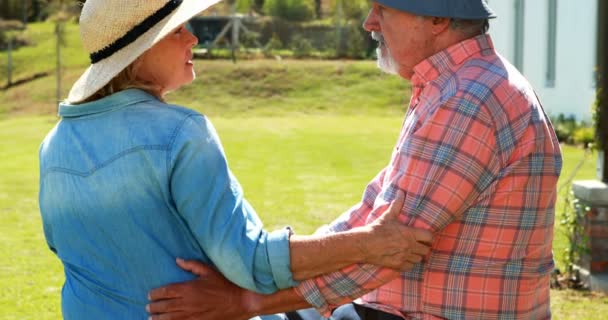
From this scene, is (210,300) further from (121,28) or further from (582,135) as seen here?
(582,135)

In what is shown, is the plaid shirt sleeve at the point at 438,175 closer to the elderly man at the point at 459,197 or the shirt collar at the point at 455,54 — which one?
the elderly man at the point at 459,197

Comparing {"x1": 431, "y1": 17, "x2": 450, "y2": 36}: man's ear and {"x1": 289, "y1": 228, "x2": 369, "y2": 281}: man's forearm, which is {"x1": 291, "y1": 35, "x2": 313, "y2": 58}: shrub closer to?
{"x1": 431, "y1": 17, "x2": 450, "y2": 36}: man's ear

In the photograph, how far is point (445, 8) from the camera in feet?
9.22

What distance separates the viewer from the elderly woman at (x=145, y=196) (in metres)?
2.54

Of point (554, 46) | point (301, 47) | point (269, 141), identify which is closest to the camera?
point (269, 141)

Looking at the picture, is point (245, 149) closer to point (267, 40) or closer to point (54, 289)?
point (54, 289)

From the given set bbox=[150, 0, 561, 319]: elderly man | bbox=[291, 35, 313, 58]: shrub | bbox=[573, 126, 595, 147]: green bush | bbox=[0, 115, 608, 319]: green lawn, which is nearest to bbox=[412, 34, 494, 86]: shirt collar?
bbox=[150, 0, 561, 319]: elderly man

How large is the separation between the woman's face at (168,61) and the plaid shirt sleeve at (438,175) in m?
0.67

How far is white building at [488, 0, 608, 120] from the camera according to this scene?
22828 millimetres

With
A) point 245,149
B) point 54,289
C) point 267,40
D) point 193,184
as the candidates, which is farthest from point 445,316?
point 267,40

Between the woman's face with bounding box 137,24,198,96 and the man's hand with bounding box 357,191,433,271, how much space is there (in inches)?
27.1

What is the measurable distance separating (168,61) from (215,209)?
472 millimetres

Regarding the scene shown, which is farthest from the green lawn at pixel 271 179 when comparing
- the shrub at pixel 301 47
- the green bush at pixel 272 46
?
the green bush at pixel 272 46

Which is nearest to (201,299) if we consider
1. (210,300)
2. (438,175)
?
(210,300)
